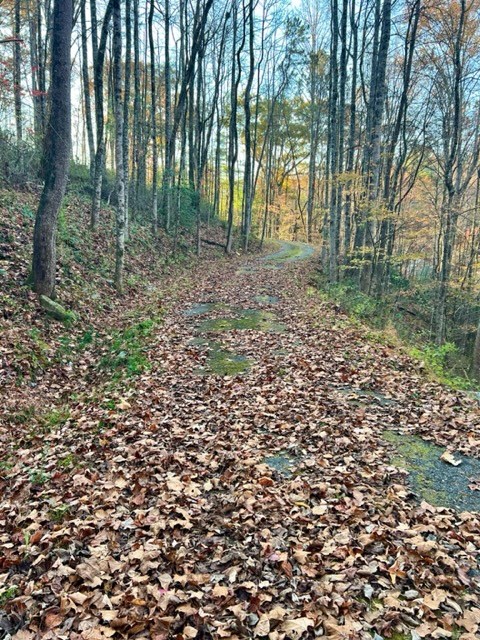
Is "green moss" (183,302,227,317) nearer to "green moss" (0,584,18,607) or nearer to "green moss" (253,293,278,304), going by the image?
"green moss" (253,293,278,304)

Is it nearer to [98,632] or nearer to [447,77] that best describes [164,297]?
[98,632]

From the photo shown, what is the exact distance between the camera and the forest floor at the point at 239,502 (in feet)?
9.02

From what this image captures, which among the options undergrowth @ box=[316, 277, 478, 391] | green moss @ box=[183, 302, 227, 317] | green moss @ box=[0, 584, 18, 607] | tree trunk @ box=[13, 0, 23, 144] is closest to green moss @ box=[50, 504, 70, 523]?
green moss @ box=[0, 584, 18, 607]

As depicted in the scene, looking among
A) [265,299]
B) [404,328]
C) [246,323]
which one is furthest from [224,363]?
[404,328]

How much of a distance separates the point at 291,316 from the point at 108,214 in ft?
35.6

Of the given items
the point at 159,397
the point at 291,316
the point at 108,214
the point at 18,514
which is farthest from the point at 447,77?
the point at 18,514

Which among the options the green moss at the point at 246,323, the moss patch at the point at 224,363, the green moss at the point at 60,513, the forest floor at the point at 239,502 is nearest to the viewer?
the forest floor at the point at 239,502

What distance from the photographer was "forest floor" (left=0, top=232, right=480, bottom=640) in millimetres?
2748

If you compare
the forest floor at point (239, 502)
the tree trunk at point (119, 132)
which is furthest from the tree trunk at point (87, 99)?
the forest floor at point (239, 502)

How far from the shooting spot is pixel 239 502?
384 centimetres

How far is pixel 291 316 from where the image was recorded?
10852 mm

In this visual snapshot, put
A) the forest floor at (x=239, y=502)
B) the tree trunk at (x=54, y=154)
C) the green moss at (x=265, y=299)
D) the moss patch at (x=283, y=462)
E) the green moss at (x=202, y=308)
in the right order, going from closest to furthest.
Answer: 1. the forest floor at (x=239, y=502)
2. the moss patch at (x=283, y=462)
3. the tree trunk at (x=54, y=154)
4. the green moss at (x=202, y=308)
5. the green moss at (x=265, y=299)

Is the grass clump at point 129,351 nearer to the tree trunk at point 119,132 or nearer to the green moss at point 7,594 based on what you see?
the tree trunk at point 119,132

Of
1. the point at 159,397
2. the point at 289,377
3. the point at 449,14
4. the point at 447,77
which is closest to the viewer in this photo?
the point at 159,397
